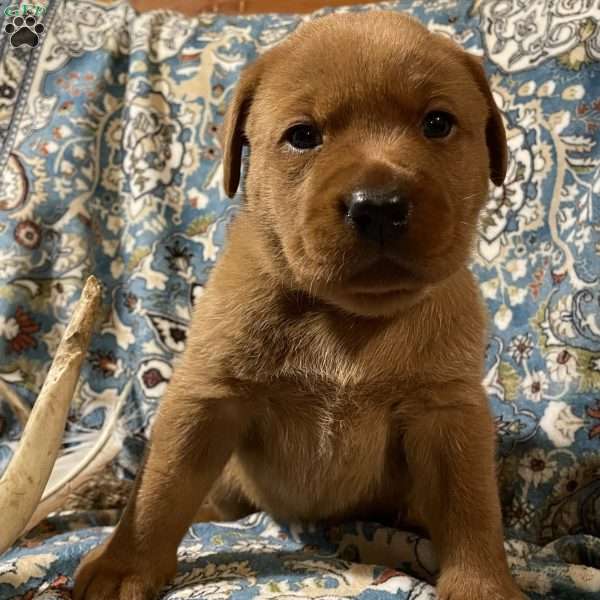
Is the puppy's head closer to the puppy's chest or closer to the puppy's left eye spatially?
the puppy's left eye

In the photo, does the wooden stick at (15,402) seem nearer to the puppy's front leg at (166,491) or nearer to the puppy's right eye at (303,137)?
the puppy's front leg at (166,491)

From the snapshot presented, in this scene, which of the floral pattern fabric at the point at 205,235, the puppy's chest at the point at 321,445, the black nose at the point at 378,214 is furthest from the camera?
the floral pattern fabric at the point at 205,235

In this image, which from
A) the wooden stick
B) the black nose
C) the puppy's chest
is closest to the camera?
the black nose

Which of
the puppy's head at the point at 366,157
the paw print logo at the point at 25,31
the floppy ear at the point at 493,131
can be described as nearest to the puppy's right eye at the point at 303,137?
the puppy's head at the point at 366,157

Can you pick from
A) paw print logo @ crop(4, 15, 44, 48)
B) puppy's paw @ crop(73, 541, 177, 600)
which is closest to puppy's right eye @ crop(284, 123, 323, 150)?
puppy's paw @ crop(73, 541, 177, 600)

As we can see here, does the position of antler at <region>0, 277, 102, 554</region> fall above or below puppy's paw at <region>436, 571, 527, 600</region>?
above

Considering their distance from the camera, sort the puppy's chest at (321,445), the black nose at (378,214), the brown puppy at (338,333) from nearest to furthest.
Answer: the black nose at (378,214), the brown puppy at (338,333), the puppy's chest at (321,445)

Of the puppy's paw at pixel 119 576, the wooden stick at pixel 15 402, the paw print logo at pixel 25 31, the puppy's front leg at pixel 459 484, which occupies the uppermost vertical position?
the paw print logo at pixel 25 31

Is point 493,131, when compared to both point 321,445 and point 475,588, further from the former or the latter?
point 475,588
